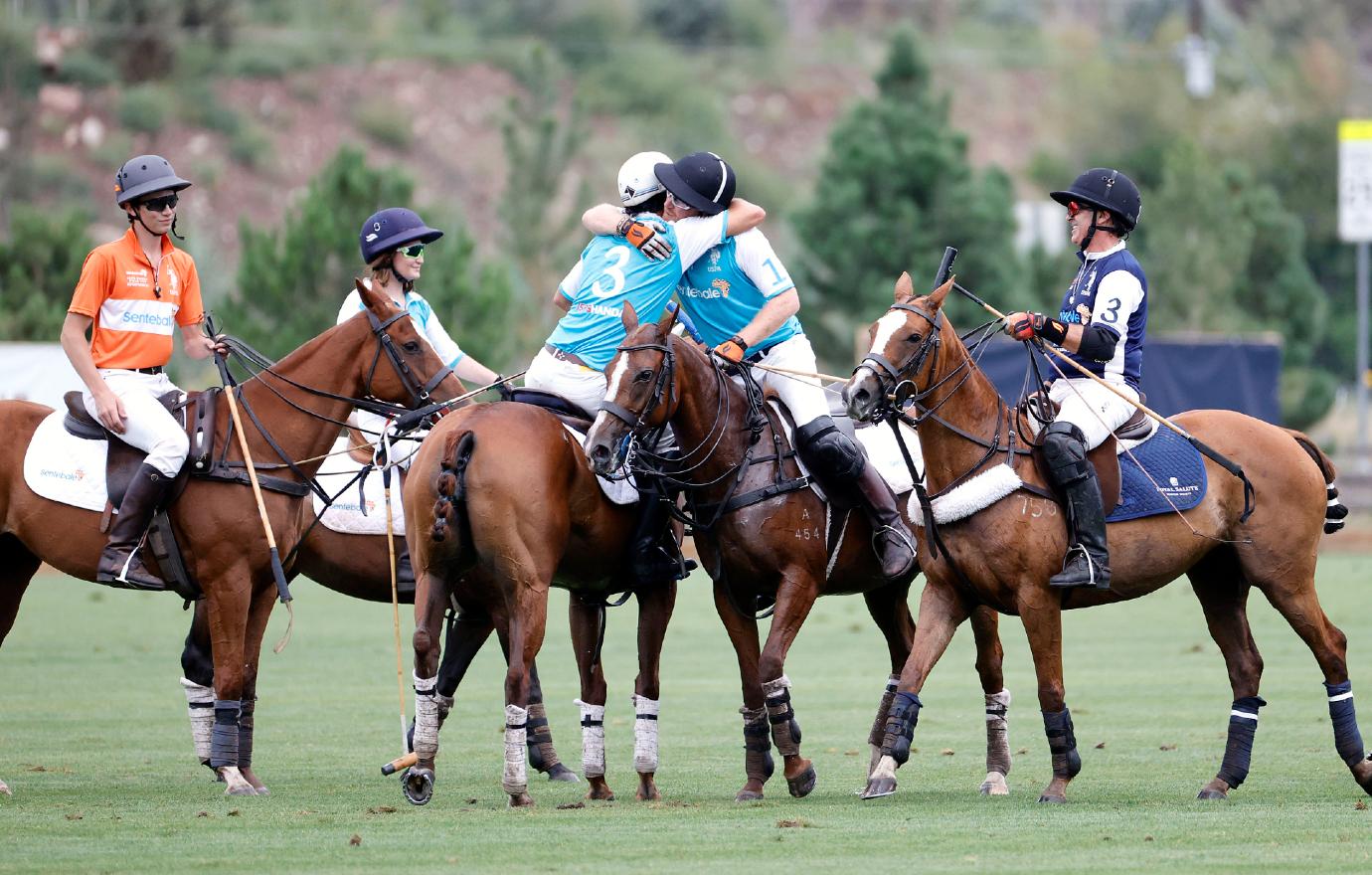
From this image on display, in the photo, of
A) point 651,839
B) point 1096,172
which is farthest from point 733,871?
point 1096,172

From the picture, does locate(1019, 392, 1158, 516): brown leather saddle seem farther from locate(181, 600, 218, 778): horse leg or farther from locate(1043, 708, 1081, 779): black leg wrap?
locate(181, 600, 218, 778): horse leg

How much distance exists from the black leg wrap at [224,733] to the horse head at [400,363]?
185 cm

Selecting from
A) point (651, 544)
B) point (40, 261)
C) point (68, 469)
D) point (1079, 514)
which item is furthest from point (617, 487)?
point (40, 261)

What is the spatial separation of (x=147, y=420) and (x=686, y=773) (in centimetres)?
360

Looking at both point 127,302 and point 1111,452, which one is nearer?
point 1111,452

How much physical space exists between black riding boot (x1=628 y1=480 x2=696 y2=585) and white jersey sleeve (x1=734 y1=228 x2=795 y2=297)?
1273 mm

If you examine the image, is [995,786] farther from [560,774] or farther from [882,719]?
[560,774]

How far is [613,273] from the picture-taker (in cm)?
1016

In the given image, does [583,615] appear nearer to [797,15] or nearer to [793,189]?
[793,189]

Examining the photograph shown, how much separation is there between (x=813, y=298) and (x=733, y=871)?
32.2m

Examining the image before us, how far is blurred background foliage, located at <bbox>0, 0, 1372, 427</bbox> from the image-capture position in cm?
3709

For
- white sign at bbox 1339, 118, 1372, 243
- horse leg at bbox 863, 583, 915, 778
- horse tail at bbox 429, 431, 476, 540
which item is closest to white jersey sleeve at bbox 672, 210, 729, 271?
horse tail at bbox 429, 431, 476, 540

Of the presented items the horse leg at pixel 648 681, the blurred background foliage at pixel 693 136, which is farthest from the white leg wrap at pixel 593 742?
the blurred background foliage at pixel 693 136

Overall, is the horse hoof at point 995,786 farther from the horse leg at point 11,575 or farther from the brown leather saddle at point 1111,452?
the horse leg at point 11,575
